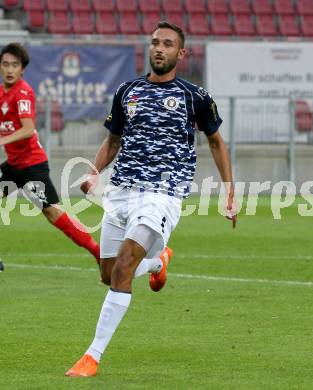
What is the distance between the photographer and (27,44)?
24688 mm

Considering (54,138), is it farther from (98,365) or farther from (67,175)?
(98,365)

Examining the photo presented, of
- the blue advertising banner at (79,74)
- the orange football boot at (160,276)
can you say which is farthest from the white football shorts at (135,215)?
the blue advertising banner at (79,74)

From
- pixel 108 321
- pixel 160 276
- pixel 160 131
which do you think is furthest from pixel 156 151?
pixel 160 276

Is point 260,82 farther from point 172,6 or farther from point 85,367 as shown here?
point 85,367

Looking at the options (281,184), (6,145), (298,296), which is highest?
(6,145)

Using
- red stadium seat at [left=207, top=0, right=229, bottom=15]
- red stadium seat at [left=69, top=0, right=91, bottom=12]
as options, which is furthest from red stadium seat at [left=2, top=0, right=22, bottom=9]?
red stadium seat at [left=207, top=0, right=229, bottom=15]

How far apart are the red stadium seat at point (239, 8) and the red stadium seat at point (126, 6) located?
2.61m

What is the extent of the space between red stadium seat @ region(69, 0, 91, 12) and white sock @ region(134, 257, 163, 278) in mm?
21271

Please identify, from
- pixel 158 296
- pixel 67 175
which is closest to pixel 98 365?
pixel 158 296

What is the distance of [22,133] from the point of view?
1212cm

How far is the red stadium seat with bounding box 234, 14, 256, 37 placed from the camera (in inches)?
1241

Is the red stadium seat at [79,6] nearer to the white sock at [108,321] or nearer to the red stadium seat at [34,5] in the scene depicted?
the red stadium seat at [34,5]

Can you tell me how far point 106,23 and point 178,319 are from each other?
834 inches

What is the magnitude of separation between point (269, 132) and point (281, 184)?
1135mm
